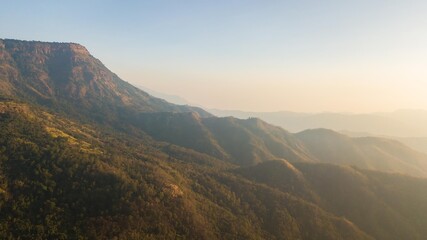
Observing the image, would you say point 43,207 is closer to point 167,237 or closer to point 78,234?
point 78,234

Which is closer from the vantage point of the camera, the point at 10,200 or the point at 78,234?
the point at 78,234

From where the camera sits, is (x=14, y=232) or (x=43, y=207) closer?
(x=14, y=232)

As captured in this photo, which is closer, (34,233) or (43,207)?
(34,233)

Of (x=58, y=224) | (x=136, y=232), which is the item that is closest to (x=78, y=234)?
(x=58, y=224)

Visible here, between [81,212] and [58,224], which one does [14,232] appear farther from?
[81,212]

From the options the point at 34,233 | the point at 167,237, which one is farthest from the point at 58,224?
the point at 167,237

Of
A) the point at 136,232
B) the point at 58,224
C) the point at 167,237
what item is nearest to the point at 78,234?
the point at 58,224

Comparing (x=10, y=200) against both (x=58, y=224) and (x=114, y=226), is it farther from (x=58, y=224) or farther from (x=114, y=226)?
(x=114, y=226)
